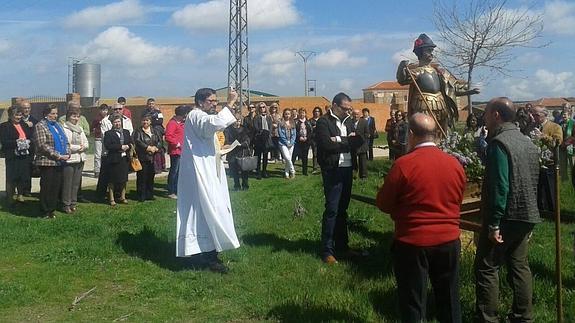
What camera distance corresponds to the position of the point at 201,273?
759 centimetres

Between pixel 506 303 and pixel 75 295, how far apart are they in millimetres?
4267

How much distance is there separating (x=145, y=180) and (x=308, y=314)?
732 centimetres

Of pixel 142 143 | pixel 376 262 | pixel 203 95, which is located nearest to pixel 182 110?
pixel 142 143

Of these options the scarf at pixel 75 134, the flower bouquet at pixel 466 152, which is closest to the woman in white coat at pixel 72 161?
the scarf at pixel 75 134

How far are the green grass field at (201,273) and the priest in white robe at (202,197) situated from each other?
0.32m

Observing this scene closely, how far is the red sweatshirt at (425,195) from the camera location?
4.60 meters

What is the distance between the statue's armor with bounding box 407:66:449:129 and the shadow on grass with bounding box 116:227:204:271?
3.25 meters

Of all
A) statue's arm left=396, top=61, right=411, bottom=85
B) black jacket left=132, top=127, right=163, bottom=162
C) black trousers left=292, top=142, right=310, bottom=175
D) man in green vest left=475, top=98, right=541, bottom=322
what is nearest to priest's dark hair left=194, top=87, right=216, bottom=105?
statue's arm left=396, top=61, right=411, bottom=85

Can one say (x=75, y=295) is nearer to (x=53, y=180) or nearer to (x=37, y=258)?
(x=37, y=258)

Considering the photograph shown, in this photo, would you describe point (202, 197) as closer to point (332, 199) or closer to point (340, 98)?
point (332, 199)

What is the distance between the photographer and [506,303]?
20.1 ft

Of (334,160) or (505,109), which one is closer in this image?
(505,109)

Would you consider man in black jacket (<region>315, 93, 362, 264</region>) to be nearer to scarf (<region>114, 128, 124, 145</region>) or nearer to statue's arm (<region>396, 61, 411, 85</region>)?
statue's arm (<region>396, 61, 411, 85</region>)

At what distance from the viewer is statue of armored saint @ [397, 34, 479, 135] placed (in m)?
8.10
